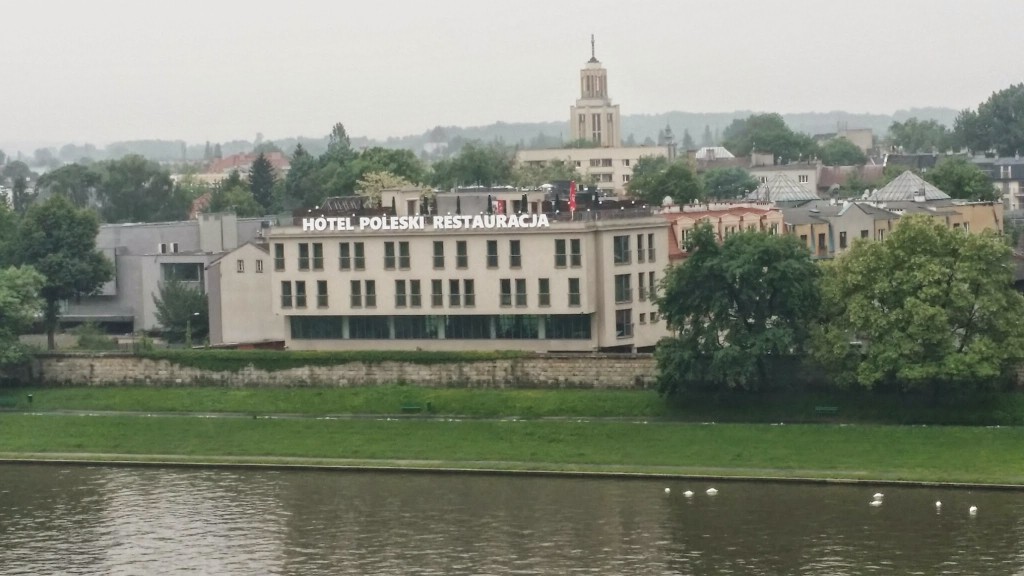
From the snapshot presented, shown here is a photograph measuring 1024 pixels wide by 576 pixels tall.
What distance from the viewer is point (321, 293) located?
3969 inches

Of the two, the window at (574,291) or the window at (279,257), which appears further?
the window at (279,257)

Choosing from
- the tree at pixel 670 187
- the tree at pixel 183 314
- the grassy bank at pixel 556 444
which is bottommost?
the grassy bank at pixel 556 444

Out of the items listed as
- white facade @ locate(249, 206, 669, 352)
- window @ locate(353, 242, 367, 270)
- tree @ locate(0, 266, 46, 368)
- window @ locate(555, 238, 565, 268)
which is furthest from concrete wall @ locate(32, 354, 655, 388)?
window @ locate(353, 242, 367, 270)

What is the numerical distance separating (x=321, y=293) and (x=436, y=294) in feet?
20.1

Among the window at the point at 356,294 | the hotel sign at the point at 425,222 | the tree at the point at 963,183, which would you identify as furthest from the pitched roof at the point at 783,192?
the window at the point at 356,294

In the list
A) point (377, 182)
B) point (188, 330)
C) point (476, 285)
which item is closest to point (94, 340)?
point (188, 330)

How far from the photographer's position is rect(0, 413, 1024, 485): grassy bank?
76375 millimetres

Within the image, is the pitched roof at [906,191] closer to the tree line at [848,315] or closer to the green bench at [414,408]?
the tree line at [848,315]

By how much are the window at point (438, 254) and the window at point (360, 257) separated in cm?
367

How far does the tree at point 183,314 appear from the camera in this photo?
11075 centimetres

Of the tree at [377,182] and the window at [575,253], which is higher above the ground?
the tree at [377,182]


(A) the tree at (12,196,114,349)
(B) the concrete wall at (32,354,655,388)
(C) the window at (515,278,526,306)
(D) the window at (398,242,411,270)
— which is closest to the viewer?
(B) the concrete wall at (32,354,655,388)

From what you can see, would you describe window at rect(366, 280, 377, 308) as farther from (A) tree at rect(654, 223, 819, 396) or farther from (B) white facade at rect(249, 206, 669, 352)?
(A) tree at rect(654, 223, 819, 396)

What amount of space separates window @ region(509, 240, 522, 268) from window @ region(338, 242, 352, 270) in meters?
8.38
